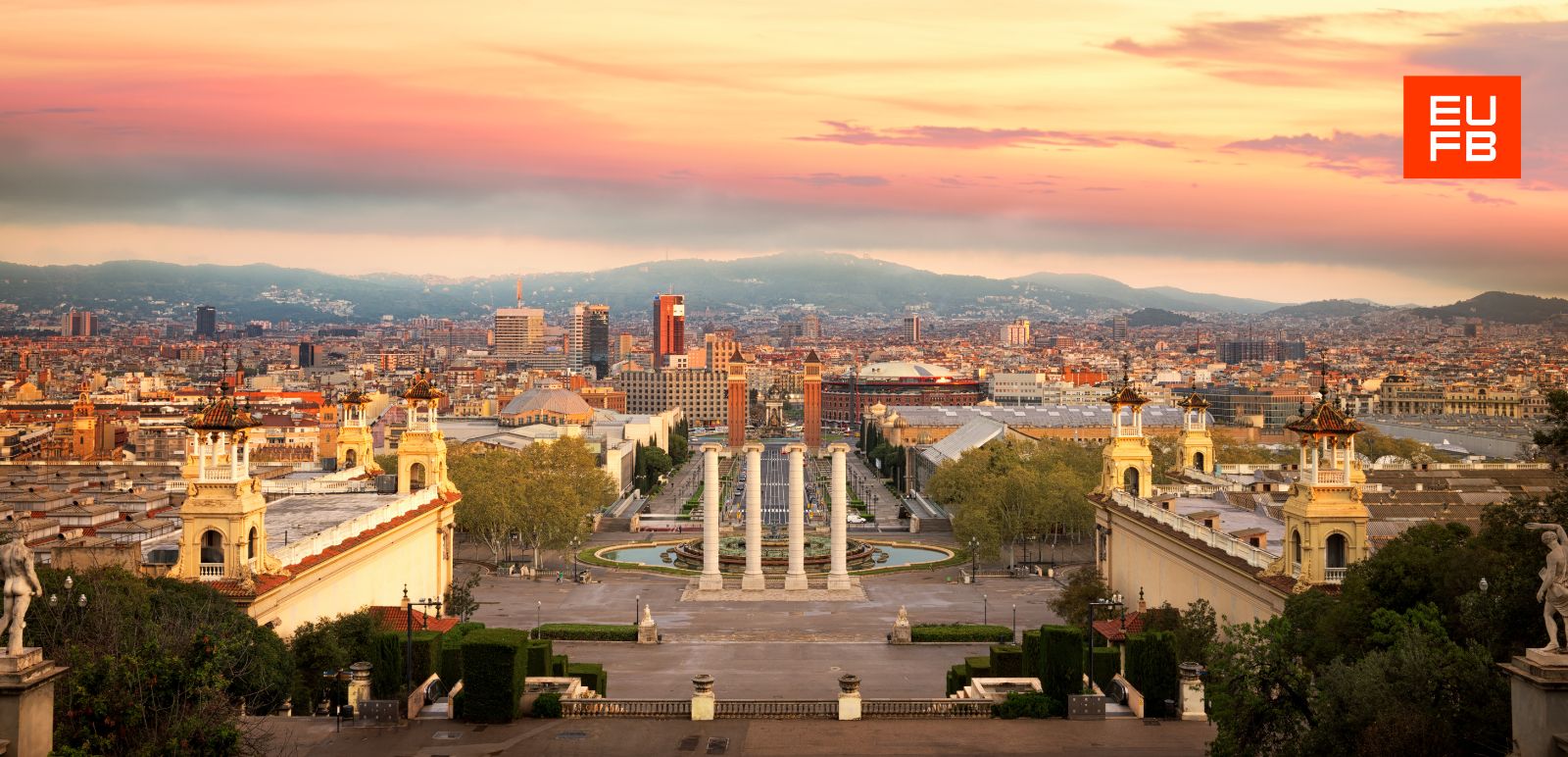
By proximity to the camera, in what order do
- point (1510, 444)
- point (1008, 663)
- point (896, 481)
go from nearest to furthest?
point (1008, 663) < point (1510, 444) < point (896, 481)

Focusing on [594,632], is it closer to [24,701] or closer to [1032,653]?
[1032,653]

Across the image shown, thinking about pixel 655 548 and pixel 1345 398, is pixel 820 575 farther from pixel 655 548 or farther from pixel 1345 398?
pixel 1345 398

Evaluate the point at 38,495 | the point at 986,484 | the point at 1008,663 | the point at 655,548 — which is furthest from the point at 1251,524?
the point at 38,495

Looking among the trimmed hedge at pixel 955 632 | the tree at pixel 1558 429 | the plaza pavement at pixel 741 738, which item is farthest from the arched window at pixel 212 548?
the tree at pixel 1558 429

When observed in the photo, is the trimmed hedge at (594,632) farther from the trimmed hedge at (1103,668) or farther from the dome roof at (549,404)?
the dome roof at (549,404)

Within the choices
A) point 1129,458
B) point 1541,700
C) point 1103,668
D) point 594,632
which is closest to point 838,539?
point 1129,458

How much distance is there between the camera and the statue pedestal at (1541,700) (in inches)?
872

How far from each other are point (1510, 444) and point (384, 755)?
106 meters

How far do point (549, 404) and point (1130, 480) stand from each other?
10860 cm

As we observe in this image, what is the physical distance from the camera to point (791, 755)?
123ft

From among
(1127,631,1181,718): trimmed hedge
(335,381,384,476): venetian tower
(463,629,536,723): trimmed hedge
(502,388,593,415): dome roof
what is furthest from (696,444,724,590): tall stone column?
(502,388,593,415): dome roof

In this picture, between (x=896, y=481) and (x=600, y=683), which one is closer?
(x=600, y=683)

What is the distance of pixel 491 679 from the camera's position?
40.7 meters

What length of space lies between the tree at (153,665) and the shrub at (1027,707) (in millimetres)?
18922
